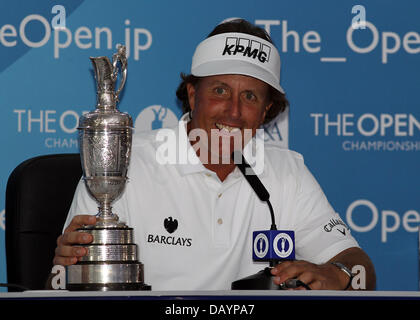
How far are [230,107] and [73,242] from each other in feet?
2.91

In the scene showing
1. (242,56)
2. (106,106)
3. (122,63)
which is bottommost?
(106,106)

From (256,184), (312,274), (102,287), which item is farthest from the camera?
(256,184)

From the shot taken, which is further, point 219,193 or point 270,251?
point 219,193

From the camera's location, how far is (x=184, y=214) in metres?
2.40

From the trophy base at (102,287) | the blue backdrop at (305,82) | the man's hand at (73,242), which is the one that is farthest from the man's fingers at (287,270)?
the blue backdrop at (305,82)

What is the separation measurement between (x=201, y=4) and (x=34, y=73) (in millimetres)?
669

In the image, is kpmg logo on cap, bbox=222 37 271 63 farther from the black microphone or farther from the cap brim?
the black microphone

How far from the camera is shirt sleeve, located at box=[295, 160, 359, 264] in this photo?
2334 mm

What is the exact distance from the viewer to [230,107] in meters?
2.47

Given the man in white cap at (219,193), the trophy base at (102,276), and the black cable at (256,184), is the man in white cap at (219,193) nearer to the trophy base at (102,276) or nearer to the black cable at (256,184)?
the black cable at (256,184)

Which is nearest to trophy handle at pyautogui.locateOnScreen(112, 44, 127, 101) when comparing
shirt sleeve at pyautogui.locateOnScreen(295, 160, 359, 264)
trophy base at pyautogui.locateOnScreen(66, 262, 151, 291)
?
trophy base at pyautogui.locateOnScreen(66, 262, 151, 291)

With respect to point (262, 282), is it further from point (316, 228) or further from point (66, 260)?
point (316, 228)

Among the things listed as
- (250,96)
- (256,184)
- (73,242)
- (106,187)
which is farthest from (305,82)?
(73,242)
